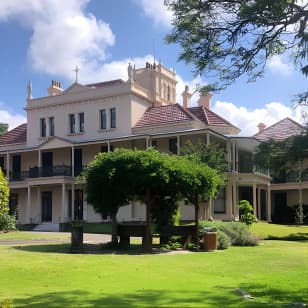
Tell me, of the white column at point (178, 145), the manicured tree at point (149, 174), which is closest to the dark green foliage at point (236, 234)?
the manicured tree at point (149, 174)

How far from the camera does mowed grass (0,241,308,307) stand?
418 inches

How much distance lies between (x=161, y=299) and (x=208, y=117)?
35991mm

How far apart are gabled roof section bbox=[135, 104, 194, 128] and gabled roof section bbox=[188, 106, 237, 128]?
175 centimetres

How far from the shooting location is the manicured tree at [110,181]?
23.2 m

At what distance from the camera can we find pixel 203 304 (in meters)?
10.2

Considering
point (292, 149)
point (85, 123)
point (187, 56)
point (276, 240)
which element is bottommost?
point (276, 240)

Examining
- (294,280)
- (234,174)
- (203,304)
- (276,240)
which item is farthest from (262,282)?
(234,174)

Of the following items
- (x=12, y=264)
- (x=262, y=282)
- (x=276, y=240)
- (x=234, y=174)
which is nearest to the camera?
(x=262, y=282)

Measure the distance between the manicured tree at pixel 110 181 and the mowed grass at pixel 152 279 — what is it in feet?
10.7

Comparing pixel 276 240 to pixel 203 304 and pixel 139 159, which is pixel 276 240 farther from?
pixel 203 304

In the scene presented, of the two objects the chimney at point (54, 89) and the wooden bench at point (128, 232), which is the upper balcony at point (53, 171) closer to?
the chimney at point (54, 89)

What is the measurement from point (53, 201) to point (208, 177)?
26335 millimetres

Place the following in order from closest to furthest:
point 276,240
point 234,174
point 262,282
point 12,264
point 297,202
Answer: point 262,282
point 12,264
point 276,240
point 234,174
point 297,202

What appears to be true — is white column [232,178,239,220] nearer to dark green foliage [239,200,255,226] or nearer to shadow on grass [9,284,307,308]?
dark green foliage [239,200,255,226]
